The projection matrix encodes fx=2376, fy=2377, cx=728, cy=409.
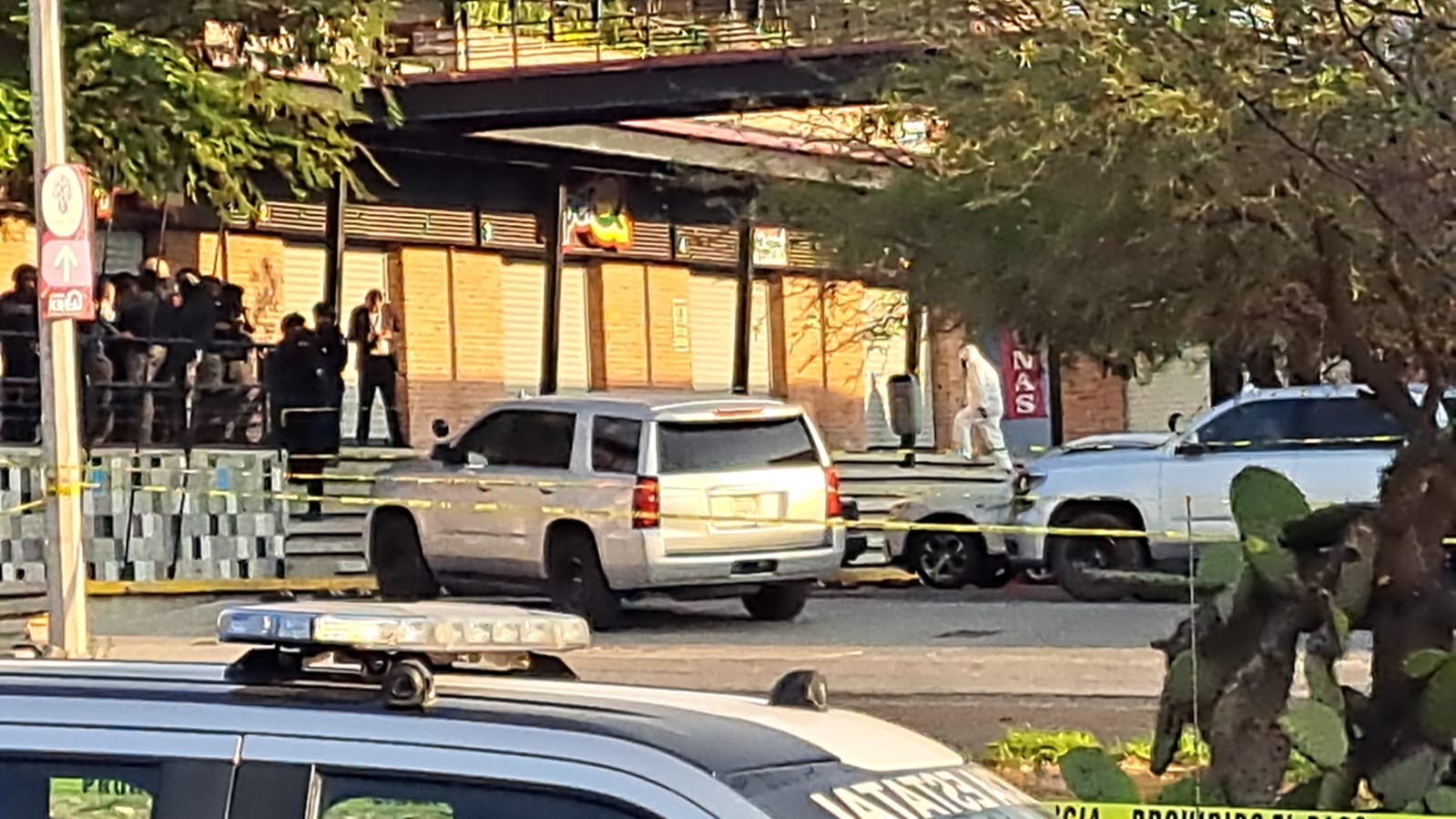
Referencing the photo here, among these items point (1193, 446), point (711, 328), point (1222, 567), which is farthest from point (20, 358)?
point (1222, 567)

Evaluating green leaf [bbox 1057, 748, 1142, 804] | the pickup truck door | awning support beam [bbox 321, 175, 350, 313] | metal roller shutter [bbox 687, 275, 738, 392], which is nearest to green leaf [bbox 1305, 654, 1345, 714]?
green leaf [bbox 1057, 748, 1142, 804]

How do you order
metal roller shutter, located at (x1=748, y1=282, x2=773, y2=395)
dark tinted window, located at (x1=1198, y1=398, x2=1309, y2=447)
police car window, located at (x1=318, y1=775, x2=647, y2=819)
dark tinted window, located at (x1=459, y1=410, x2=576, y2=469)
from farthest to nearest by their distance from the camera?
metal roller shutter, located at (x1=748, y1=282, x2=773, y2=395) → dark tinted window, located at (x1=1198, y1=398, x2=1309, y2=447) → dark tinted window, located at (x1=459, y1=410, x2=576, y2=469) → police car window, located at (x1=318, y1=775, x2=647, y2=819)

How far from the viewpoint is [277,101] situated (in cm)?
1527

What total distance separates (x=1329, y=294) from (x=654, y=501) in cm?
957

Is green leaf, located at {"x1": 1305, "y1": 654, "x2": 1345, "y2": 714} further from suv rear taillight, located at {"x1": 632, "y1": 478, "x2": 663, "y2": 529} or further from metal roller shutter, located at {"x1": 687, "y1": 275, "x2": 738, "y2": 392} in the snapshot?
metal roller shutter, located at {"x1": 687, "y1": 275, "x2": 738, "y2": 392}

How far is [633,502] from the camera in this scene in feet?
55.4

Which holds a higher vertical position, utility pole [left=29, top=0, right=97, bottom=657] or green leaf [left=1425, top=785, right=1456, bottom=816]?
utility pole [left=29, top=0, right=97, bottom=657]

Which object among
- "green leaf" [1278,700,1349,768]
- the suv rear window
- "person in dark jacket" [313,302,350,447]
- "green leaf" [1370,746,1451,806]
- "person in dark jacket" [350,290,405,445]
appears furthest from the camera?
"person in dark jacket" [350,290,405,445]

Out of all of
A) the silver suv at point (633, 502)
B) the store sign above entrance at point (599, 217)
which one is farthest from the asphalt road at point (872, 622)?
the store sign above entrance at point (599, 217)

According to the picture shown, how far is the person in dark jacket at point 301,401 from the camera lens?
22453mm

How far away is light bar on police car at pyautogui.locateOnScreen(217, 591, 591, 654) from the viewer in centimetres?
347

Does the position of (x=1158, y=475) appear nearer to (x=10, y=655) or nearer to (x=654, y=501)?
(x=654, y=501)

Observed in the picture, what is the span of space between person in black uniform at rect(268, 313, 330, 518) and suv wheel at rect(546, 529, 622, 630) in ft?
17.9

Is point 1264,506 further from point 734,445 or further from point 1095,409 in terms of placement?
point 1095,409
